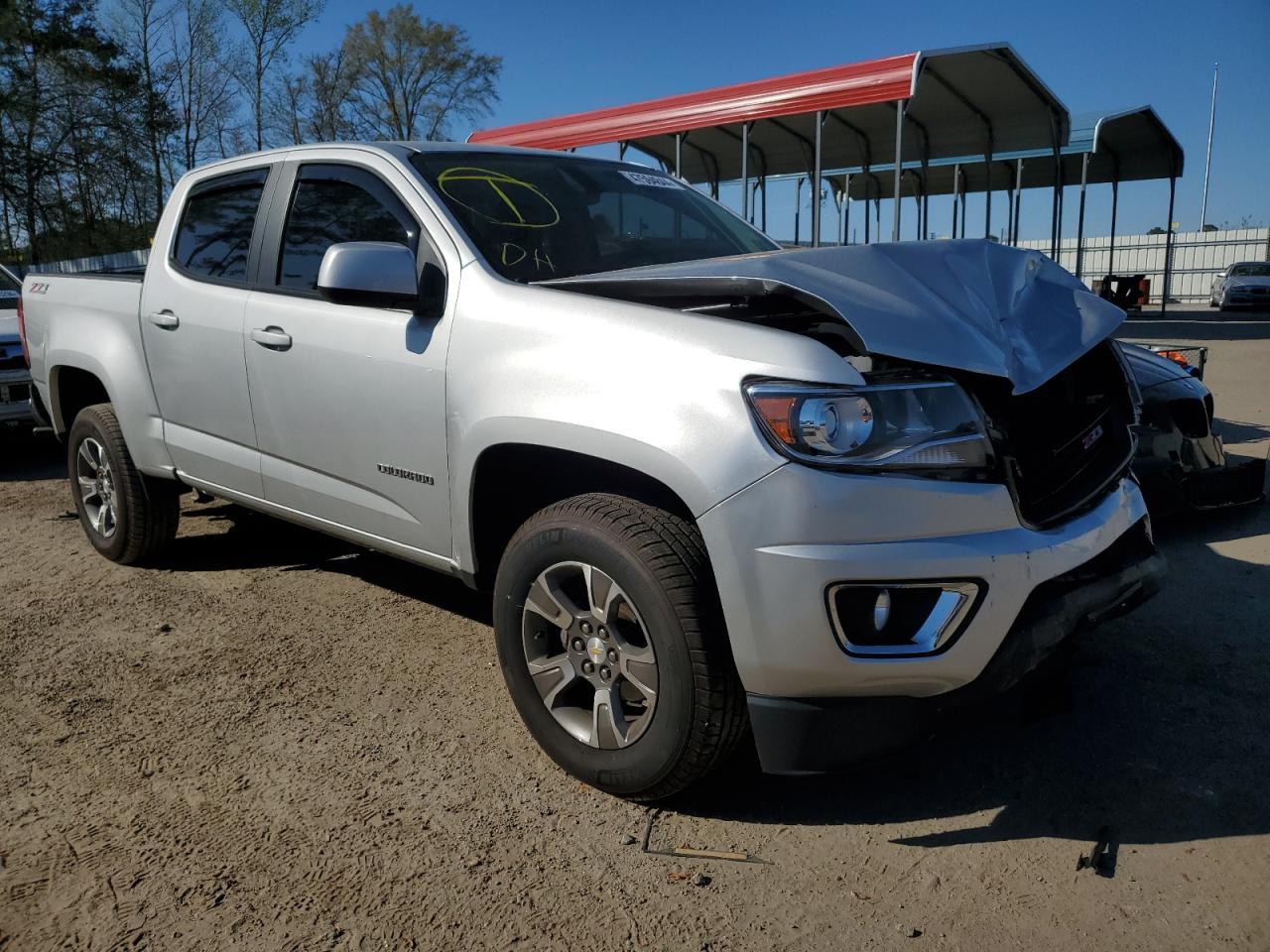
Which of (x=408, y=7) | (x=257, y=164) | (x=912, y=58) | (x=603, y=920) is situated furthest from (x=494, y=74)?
(x=603, y=920)

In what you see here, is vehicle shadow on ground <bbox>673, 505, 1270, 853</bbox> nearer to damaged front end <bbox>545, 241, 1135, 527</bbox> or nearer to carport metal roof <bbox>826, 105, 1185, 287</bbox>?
damaged front end <bbox>545, 241, 1135, 527</bbox>

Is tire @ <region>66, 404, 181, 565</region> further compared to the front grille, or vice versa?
tire @ <region>66, 404, 181, 565</region>

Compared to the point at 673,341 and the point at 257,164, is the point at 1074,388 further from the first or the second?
the point at 257,164

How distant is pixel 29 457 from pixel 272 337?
19.6ft

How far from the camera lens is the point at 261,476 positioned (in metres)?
3.70

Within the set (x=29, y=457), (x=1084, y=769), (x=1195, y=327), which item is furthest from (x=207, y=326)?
(x=1195, y=327)

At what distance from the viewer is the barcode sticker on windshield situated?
3.90 meters

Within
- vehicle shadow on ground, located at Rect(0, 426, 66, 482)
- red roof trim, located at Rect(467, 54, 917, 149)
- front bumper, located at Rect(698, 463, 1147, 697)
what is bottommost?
vehicle shadow on ground, located at Rect(0, 426, 66, 482)

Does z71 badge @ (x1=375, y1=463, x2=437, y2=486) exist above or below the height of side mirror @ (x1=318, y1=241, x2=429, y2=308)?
below

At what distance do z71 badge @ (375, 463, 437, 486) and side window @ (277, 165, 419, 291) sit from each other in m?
0.71

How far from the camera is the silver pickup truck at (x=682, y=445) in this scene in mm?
2154

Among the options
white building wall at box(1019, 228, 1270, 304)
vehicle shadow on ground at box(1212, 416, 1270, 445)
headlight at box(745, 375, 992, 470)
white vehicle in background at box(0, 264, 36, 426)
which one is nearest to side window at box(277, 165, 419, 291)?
headlight at box(745, 375, 992, 470)

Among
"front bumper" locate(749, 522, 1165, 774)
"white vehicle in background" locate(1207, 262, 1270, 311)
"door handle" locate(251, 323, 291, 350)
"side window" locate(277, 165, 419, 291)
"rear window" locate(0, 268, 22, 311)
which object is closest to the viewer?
"front bumper" locate(749, 522, 1165, 774)

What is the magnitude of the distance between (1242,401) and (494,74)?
125 feet
